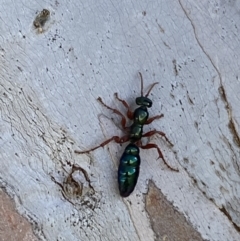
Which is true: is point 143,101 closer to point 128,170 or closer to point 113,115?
point 113,115

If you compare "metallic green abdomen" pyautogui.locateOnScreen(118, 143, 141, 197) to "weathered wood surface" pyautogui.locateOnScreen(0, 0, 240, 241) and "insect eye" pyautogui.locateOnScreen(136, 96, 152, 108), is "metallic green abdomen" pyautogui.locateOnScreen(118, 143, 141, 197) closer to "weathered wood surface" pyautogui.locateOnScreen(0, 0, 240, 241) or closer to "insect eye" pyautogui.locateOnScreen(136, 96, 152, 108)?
"weathered wood surface" pyautogui.locateOnScreen(0, 0, 240, 241)

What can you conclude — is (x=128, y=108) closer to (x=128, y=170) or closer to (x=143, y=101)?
(x=143, y=101)

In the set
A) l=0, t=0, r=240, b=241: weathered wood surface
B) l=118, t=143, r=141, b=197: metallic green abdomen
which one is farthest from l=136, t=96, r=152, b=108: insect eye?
l=118, t=143, r=141, b=197: metallic green abdomen

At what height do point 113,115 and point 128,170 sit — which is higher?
point 113,115

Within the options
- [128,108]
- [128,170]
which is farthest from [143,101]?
[128,170]

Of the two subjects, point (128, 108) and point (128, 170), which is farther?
point (128, 108)

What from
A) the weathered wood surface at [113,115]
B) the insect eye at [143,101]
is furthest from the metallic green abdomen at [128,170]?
the insect eye at [143,101]
